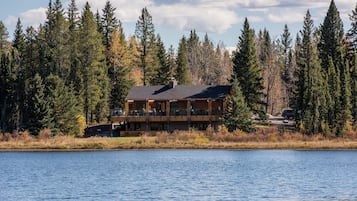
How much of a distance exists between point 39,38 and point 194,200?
62.6 meters

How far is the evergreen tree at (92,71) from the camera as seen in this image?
309 feet

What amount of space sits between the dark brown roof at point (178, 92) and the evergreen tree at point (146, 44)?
12635 millimetres

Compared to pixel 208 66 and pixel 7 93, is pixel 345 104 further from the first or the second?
pixel 208 66

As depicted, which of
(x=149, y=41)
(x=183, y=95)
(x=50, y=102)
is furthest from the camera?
(x=149, y=41)

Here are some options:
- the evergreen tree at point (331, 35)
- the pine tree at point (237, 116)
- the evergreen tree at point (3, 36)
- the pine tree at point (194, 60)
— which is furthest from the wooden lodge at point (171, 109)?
the pine tree at point (194, 60)

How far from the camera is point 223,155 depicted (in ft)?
216

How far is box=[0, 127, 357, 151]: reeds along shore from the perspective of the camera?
73.1m

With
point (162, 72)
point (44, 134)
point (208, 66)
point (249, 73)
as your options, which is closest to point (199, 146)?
point (44, 134)

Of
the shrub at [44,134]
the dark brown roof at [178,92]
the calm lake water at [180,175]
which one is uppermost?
the dark brown roof at [178,92]

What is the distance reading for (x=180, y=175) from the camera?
47.5 m

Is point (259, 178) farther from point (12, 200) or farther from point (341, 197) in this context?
point (12, 200)

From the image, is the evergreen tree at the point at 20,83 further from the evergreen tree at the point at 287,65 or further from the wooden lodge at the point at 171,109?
the evergreen tree at the point at 287,65

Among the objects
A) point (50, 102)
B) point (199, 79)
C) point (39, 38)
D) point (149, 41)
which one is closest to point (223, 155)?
point (50, 102)

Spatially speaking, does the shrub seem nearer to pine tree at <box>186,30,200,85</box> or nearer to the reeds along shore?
the reeds along shore
